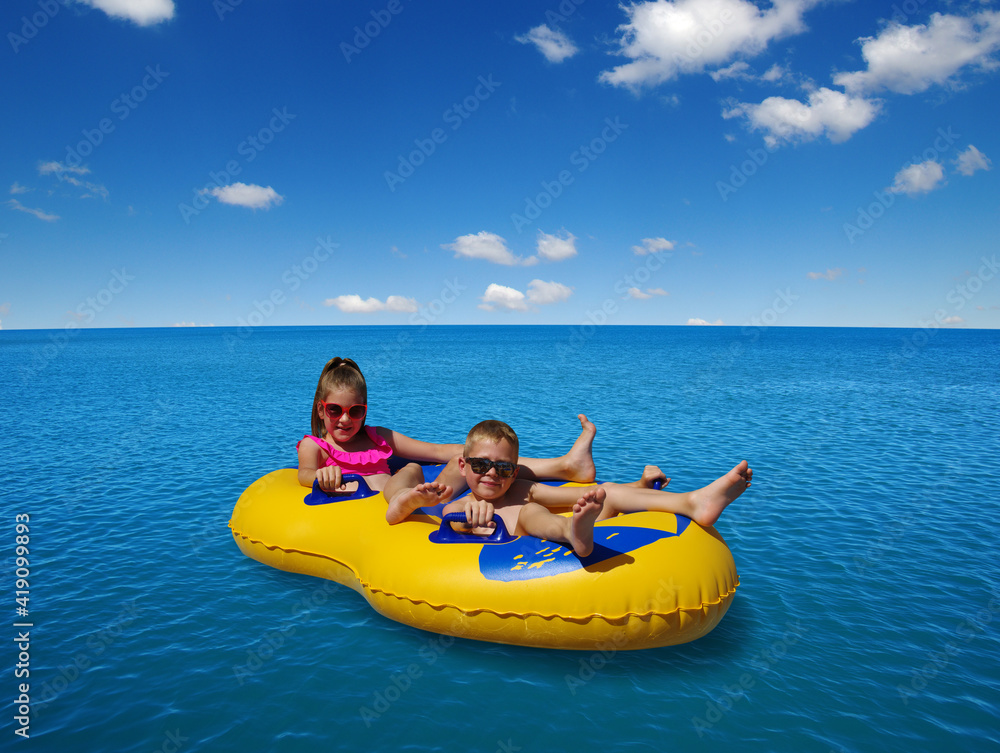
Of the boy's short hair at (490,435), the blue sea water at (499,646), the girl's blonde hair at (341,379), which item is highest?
the girl's blonde hair at (341,379)

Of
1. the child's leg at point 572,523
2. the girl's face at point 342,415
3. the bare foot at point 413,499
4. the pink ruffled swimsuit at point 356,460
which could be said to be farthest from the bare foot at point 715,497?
the girl's face at point 342,415

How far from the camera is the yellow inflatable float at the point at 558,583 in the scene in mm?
3777

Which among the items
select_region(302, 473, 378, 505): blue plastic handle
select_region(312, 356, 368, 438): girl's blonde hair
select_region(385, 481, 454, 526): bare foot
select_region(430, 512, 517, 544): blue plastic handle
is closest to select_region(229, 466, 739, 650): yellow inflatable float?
select_region(430, 512, 517, 544): blue plastic handle

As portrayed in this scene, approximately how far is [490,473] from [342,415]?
177 centimetres

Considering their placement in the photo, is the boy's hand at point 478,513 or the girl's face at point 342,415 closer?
the boy's hand at point 478,513

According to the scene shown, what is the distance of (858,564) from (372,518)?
491 cm

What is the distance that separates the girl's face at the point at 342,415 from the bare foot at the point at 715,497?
121 inches

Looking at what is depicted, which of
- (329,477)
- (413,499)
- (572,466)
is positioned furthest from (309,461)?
(572,466)

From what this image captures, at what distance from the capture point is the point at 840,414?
15.6m

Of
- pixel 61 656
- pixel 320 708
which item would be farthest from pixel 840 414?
pixel 61 656

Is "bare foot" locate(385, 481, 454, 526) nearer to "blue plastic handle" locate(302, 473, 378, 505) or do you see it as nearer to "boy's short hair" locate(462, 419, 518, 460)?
"boy's short hair" locate(462, 419, 518, 460)

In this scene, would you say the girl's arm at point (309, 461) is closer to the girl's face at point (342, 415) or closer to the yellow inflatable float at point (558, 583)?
the girl's face at point (342, 415)

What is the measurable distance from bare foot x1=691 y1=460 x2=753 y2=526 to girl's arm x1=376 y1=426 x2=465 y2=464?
2.38 meters

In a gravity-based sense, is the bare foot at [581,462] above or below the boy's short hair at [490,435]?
below
